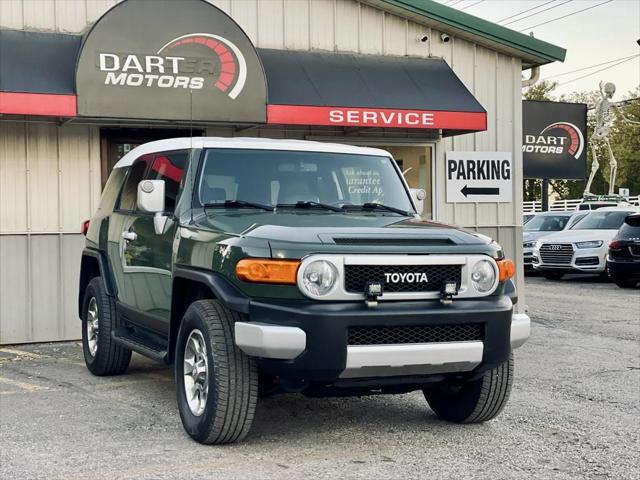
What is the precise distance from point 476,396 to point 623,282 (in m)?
13.6

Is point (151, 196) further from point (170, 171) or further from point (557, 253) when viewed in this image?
point (557, 253)

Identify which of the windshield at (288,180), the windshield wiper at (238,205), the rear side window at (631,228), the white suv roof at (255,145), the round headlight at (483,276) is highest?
the white suv roof at (255,145)

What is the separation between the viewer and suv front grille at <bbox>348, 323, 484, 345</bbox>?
557cm

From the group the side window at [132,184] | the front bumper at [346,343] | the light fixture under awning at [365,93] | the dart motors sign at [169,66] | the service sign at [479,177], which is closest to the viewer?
the front bumper at [346,343]

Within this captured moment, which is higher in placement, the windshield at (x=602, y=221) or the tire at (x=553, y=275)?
the windshield at (x=602, y=221)

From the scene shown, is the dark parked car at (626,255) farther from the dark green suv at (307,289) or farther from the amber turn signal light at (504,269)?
the amber turn signal light at (504,269)

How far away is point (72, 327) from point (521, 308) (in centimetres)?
605

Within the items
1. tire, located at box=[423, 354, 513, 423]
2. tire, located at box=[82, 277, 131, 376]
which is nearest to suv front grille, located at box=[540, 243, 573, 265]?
tire, located at box=[82, 277, 131, 376]

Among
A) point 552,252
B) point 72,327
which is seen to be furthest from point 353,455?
point 552,252

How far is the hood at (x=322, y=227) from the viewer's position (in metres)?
5.70

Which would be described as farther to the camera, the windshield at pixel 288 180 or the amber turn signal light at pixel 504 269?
the windshield at pixel 288 180

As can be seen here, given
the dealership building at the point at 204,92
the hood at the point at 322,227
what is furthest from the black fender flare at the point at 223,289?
the dealership building at the point at 204,92

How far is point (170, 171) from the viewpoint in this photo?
726 cm

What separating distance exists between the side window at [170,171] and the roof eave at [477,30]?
231 inches
